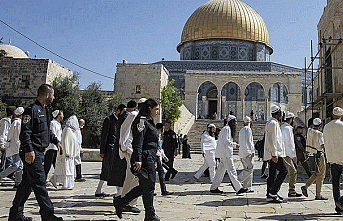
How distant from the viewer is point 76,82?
22.6 meters

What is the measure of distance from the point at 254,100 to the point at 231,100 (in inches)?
84.5

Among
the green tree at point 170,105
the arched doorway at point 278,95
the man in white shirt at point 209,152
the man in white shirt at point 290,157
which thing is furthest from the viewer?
the arched doorway at point 278,95

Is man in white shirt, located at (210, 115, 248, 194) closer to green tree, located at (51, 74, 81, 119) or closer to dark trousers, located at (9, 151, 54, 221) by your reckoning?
dark trousers, located at (9, 151, 54, 221)

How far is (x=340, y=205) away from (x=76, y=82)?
1988 centimetres

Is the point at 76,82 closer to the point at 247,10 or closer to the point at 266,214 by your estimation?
the point at 266,214

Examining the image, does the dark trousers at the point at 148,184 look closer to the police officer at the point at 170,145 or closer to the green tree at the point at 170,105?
the police officer at the point at 170,145

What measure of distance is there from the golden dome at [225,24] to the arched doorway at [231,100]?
601cm

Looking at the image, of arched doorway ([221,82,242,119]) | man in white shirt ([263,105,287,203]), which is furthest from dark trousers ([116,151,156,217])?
arched doorway ([221,82,242,119])

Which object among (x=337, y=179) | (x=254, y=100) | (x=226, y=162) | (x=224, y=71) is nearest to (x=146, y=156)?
(x=226, y=162)

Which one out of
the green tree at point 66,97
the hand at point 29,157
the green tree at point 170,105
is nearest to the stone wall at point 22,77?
the green tree at point 66,97

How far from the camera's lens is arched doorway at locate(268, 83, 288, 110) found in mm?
33656

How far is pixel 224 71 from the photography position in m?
31.4

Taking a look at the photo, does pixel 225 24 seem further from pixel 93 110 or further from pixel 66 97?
pixel 66 97

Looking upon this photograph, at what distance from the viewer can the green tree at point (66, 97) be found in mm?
20906
